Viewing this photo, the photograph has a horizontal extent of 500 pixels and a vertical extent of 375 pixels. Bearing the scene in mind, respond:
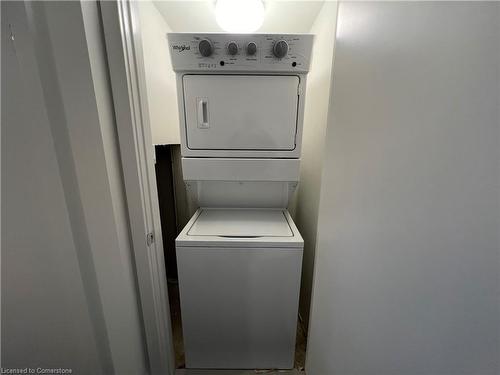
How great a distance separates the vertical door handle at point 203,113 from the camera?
1.34 meters

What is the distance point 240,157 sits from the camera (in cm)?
143

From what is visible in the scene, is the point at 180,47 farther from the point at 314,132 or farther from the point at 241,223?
the point at 241,223

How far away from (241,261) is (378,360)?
772 millimetres

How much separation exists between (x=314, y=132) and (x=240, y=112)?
2.18 ft

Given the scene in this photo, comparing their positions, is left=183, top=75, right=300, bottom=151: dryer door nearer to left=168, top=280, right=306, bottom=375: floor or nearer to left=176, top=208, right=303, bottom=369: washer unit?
left=176, top=208, right=303, bottom=369: washer unit

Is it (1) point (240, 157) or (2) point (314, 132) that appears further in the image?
(2) point (314, 132)

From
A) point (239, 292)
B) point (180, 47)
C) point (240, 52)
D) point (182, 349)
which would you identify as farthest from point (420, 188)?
point (182, 349)

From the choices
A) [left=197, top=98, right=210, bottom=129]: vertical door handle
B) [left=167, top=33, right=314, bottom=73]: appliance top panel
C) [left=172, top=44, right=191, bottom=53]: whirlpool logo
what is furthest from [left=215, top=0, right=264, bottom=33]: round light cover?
[left=197, top=98, right=210, bottom=129]: vertical door handle

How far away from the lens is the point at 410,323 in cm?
50

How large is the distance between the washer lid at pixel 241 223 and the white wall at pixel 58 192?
1.77 ft

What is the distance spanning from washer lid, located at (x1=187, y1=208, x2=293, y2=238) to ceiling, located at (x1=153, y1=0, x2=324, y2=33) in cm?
159

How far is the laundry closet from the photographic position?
122 cm

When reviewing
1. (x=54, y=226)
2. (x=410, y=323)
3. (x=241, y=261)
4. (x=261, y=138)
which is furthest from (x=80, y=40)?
(x=410, y=323)

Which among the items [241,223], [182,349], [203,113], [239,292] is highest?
[203,113]
